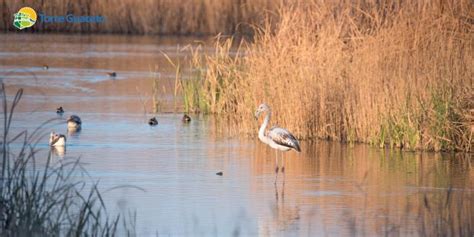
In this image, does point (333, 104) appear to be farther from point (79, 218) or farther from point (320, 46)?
point (79, 218)

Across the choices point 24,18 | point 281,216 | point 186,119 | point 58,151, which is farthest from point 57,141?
point 24,18

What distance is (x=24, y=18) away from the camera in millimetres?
36188

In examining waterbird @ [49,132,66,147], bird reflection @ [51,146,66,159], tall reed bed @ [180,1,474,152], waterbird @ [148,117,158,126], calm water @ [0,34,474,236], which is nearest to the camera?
calm water @ [0,34,474,236]

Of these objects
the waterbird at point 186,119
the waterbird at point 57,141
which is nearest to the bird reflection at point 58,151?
the waterbird at point 57,141

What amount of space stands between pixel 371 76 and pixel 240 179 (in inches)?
131

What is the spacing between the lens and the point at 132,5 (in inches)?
1339

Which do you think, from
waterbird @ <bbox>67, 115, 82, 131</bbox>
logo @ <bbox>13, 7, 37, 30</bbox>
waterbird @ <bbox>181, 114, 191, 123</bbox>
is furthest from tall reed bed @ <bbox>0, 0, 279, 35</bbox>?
waterbird @ <bbox>67, 115, 82, 131</bbox>

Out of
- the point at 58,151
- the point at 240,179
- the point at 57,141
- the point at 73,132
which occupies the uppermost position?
the point at 73,132

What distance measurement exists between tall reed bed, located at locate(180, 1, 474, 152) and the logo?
68.2 feet

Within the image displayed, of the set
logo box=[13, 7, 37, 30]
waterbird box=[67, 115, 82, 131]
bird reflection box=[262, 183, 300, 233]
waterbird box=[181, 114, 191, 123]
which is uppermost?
logo box=[13, 7, 37, 30]

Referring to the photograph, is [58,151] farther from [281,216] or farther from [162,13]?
[162,13]

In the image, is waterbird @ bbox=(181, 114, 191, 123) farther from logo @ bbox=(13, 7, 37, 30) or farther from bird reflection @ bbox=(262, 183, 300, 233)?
logo @ bbox=(13, 7, 37, 30)

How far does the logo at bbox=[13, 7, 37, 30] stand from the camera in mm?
35703

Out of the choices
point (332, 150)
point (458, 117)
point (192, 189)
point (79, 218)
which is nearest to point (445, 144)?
point (458, 117)
